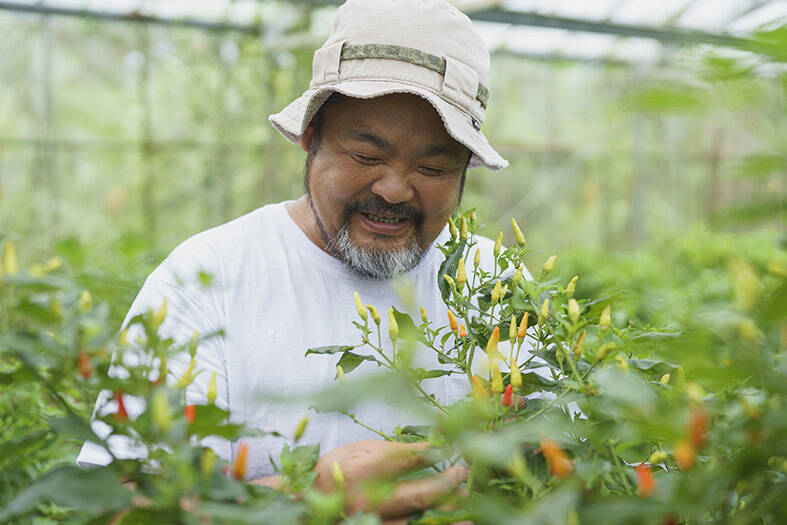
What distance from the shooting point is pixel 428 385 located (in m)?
1.73

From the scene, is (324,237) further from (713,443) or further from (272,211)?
(713,443)

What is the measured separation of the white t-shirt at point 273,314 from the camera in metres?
1.69

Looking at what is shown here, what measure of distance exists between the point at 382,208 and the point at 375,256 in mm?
121

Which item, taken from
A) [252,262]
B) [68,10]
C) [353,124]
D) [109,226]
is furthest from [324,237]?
[109,226]

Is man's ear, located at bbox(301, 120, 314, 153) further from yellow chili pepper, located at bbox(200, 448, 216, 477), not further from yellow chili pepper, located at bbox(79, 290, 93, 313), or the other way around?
yellow chili pepper, located at bbox(200, 448, 216, 477)

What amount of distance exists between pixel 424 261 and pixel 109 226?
7.75 m

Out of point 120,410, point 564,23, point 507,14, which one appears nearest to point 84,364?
point 120,410

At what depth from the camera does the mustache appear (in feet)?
6.02

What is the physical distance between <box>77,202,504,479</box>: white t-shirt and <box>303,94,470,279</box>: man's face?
10cm

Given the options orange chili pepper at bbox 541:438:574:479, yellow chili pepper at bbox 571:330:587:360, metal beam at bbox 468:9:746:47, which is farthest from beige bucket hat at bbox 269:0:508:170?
metal beam at bbox 468:9:746:47

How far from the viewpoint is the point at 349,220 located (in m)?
1.87

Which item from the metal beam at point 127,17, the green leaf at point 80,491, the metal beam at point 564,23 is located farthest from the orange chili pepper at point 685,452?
the metal beam at point 127,17

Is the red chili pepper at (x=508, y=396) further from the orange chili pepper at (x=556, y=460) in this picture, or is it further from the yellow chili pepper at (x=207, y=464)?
the yellow chili pepper at (x=207, y=464)

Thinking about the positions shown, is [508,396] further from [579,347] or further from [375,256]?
[375,256]
